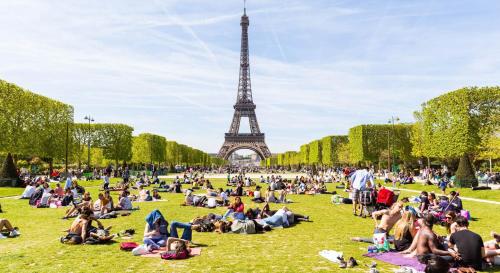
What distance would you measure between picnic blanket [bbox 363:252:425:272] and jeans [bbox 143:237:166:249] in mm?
5078

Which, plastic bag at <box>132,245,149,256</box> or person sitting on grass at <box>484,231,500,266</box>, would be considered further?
plastic bag at <box>132,245,149,256</box>

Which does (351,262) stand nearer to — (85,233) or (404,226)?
(404,226)

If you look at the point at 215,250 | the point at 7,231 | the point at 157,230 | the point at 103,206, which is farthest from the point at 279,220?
the point at 7,231

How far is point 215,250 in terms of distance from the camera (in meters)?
10.2

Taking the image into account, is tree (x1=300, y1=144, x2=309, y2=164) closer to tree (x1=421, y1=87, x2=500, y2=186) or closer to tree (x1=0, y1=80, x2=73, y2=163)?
tree (x1=421, y1=87, x2=500, y2=186)

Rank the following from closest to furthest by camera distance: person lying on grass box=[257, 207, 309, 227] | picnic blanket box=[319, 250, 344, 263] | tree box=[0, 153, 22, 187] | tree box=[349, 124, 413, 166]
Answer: picnic blanket box=[319, 250, 344, 263] < person lying on grass box=[257, 207, 309, 227] < tree box=[0, 153, 22, 187] < tree box=[349, 124, 413, 166]

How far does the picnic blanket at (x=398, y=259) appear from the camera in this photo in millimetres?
8388

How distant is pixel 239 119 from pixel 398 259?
117 meters

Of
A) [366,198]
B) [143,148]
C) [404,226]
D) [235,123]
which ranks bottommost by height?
[404,226]

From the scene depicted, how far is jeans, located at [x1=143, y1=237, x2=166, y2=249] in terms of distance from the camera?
10.1 m

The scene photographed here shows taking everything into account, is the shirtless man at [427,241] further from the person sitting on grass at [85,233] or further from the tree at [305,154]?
the tree at [305,154]

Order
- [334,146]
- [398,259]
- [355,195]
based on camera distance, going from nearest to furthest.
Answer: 1. [398,259]
2. [355,195]
3. [334,146]

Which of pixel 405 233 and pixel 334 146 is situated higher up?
pixel 334 146

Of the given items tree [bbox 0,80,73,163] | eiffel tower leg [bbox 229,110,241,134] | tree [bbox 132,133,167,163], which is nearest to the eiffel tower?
eiffel tower leg [bbox 229,110,241,134]
